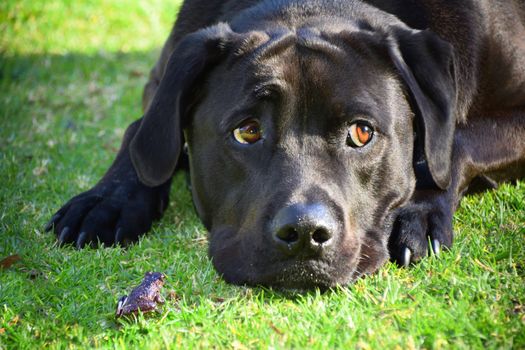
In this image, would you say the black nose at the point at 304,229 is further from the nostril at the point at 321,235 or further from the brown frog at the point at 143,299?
the brown frog at the point at 143,299

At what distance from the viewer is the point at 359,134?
9.59 feet

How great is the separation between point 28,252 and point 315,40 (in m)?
1.63

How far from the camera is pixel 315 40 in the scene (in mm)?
3100

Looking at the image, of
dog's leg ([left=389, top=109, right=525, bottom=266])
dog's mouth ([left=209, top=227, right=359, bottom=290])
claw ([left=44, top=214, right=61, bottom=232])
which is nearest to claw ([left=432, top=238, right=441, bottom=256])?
dog's leg ([left=389, top=109, right=525, bottom=266])

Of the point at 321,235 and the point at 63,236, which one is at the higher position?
the point at 321,235

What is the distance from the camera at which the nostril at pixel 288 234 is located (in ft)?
8.36

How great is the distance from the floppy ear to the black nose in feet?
2.40

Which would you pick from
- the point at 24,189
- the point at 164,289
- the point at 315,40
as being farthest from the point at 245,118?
the point at 24,189

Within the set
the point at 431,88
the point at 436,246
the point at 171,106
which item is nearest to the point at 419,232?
the point at 436,246

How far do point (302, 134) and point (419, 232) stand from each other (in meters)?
0.67

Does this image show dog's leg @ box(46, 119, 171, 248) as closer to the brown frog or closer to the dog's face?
the dog's face

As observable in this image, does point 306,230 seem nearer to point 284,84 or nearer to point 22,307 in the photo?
point 284,84

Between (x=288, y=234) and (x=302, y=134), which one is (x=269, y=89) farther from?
(x=288, y=234)

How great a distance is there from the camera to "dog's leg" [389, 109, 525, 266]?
3027 millimetres
